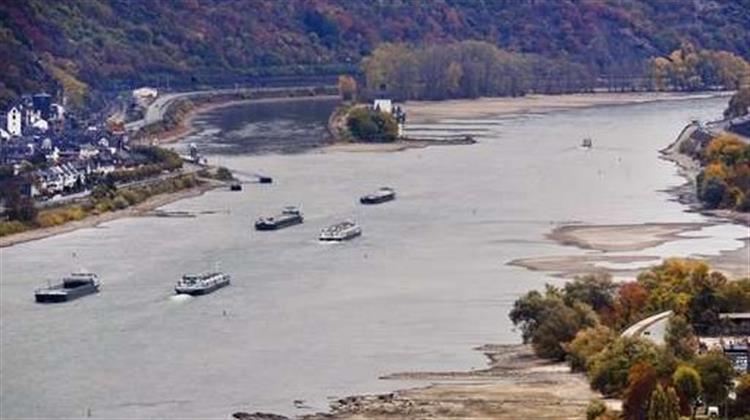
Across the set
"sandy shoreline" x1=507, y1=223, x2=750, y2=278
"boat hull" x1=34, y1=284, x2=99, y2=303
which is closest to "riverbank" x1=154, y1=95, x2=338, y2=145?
"sandy shoreline" x1=507, y1=223, x2=750, y2=278

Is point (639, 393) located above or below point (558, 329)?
above

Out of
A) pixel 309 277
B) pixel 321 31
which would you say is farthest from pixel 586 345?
pixel 321 31

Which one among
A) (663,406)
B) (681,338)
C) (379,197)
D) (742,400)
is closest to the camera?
(663,406)

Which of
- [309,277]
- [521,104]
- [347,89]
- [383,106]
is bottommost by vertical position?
[521,104]

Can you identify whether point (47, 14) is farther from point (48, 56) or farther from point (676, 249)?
point (676, 249)

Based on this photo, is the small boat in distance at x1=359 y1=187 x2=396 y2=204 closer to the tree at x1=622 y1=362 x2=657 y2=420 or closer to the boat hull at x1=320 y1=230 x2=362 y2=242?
the boat hull at x1=320 y1=230 x2=362 y2=242

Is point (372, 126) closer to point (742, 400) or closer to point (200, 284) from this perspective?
point (200, 284)

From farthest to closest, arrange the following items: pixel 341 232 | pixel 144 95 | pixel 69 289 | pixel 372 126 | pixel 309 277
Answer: pixel 144 95
pixel 372 126
pixel 341 232
pixel 309 277
pixel 69 289
